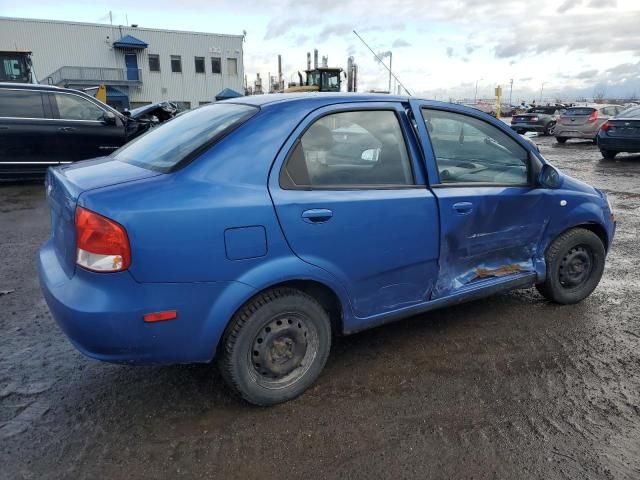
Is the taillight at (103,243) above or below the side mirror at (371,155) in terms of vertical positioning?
below

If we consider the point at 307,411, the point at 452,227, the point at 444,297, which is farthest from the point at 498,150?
the point at 307,411

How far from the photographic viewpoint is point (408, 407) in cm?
265

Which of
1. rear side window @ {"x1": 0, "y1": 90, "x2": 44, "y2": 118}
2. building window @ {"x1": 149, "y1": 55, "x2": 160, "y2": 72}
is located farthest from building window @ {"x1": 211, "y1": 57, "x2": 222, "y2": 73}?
rear side window @ {"x1": 0, "y1": 90, "x2": 44, "y2": 118}

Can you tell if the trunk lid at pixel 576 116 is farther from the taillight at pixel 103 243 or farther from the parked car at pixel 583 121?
the taillight at pixel 103 243

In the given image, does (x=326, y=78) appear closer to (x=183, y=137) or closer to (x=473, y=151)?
(x=473, y=151)

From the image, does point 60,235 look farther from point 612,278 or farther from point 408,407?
point 612,278

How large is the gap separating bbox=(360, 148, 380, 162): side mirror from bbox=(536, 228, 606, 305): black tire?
1727 mm

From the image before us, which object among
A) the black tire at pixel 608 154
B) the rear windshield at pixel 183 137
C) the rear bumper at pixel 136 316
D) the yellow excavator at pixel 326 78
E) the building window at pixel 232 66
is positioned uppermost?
the building window at pixel 232 66

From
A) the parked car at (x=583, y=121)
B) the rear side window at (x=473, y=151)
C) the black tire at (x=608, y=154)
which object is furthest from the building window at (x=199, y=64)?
the rear side window at (x=473, y=151)

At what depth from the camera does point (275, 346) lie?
103 inches

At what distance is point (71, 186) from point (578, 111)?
18.9 m

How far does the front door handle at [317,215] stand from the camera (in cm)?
248

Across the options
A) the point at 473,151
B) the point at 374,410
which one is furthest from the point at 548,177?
the point at 374,410

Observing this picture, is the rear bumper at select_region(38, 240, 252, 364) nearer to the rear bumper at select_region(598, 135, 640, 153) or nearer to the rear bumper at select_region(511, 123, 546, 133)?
the rear bumper at select_region(598, 135, 640, 153)
